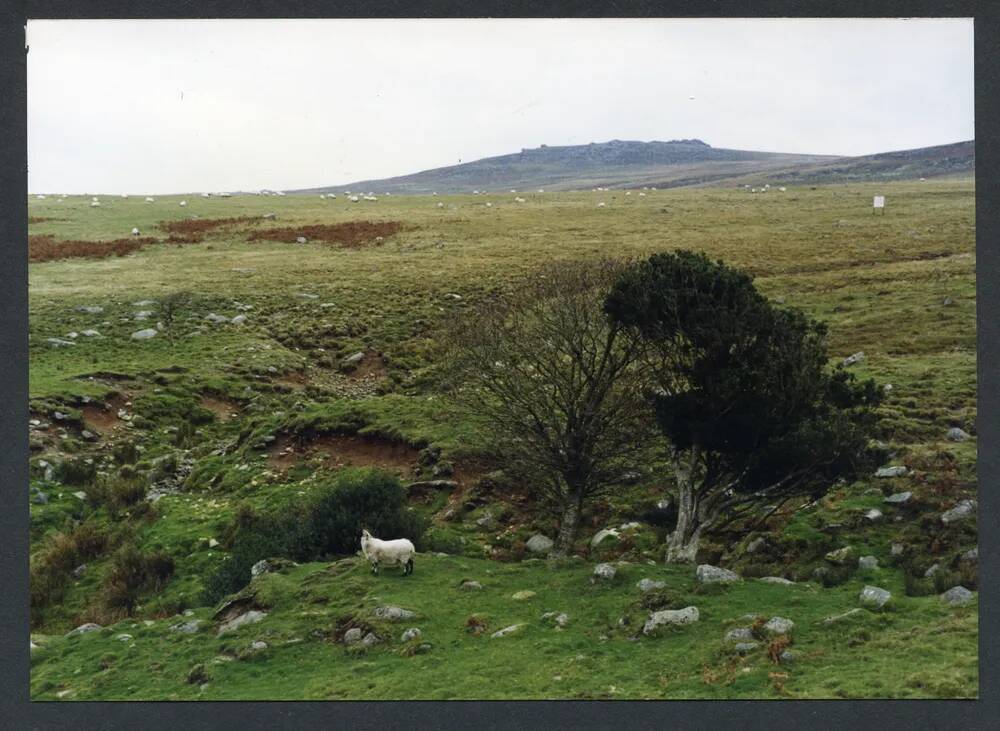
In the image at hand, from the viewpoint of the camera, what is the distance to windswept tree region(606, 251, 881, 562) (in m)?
17.6

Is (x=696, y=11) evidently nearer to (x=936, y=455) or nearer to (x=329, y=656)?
(x=936, y=455)

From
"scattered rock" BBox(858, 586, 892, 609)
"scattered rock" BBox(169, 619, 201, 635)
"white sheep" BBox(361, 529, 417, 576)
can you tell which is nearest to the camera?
"scattered rock" BBox(858, 586, 892, 609)

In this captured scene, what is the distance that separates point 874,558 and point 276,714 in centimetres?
1178

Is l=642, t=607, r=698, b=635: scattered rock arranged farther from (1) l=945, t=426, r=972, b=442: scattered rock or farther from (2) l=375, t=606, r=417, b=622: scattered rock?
(1) l=945, t=426, r=972, b=442: scattered rock

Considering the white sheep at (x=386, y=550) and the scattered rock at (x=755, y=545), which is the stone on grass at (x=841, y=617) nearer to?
the scattered rock at (x=755, y=545)

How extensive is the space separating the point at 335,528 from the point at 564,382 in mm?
6209

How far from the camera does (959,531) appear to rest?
17.6m

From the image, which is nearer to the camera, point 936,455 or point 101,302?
point 936,455

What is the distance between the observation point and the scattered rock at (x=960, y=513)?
58.6 ft

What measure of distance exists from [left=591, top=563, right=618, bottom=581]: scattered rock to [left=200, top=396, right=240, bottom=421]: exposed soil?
15797 millimetres

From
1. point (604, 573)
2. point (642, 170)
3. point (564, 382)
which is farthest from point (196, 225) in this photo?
point (642, 170)

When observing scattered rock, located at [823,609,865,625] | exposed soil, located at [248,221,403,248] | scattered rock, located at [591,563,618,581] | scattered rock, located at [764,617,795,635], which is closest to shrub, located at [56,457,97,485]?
scattered rock, located at [591,563,618,581]

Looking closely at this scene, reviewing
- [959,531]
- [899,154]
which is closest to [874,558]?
[959,531]

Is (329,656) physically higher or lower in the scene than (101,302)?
lower
